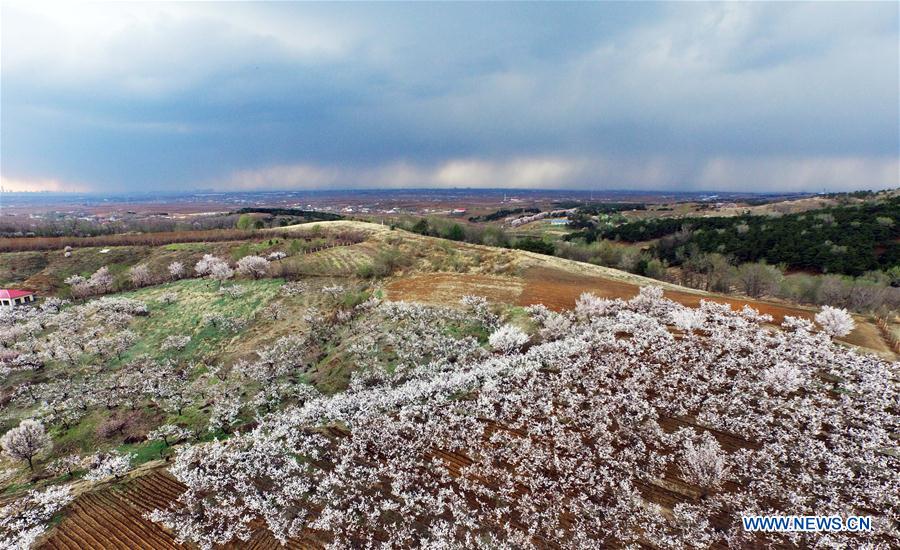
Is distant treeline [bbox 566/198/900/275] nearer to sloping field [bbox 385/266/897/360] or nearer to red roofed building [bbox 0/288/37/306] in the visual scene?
sloping field [bbox 385/266/897/360]

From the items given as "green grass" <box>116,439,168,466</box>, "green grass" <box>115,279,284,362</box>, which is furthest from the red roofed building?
"green grass" <box>116,439,168,466</box>

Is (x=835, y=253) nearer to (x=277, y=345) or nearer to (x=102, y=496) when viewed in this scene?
(x=277, y=345)

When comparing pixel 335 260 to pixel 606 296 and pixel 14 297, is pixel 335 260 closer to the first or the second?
pixel 14 297

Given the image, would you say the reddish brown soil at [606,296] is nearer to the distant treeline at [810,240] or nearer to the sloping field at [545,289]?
the sloping field at [545,289]

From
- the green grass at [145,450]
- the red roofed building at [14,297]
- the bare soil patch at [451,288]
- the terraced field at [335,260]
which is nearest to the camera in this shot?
the green grass at [145,450]

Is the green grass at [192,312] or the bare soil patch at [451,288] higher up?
the bare soil patch at [451,288]

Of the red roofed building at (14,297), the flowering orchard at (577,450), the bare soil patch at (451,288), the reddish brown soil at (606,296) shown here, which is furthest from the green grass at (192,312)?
the reddish brown soil at (606,296)
